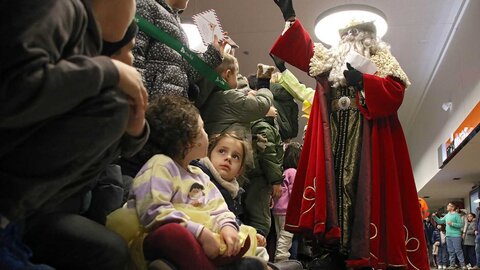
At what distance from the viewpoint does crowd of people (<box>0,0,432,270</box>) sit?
738 millimetres

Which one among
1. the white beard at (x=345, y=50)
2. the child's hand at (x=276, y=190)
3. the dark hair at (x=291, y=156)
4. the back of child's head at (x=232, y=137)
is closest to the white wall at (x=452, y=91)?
the dark hair at (x=291, y=156)

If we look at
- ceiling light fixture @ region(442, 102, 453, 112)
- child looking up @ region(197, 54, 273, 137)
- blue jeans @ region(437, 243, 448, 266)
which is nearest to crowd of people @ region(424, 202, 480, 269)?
blue jeans @ region(437, 243, 448, 266)

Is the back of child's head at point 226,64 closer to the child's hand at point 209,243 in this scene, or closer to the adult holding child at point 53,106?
the child's hand at point 209,243

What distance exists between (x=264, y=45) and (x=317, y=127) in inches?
154

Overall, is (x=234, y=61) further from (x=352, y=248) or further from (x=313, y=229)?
(x=352, y=248)

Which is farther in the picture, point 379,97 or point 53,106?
point 379,97

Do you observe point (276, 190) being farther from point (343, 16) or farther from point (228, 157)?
point (343, 16)

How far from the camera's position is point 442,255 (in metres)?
12.1

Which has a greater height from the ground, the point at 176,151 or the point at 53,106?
the point at 53,106

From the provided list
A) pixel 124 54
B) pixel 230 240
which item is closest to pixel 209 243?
pixel 230 240

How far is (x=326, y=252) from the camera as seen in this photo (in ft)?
7.92

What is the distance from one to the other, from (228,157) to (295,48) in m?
1.01

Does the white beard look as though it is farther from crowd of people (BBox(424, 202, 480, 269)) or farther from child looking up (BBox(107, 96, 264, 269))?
crowd of people (BBox(424, 202, 480, 269))

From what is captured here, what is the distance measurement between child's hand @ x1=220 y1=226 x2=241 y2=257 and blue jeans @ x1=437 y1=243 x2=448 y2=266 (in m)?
11.6
